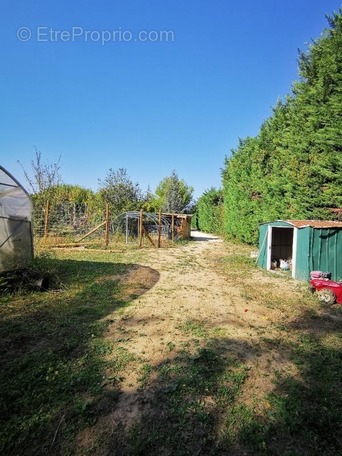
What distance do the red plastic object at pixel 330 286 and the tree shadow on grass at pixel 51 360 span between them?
408 centimetres

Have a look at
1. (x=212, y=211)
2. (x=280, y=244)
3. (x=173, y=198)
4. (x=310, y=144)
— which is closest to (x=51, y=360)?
(x=280, y=244)

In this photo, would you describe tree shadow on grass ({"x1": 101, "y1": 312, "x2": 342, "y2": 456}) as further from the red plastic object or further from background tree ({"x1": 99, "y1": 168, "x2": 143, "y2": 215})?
background tree ({"x1": 99, "y1": 168, "x2": 143, "y2": 215})

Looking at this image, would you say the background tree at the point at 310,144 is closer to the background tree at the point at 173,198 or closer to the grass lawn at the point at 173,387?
the grass lawn at the point at 173,387

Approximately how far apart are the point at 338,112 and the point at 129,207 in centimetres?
1416

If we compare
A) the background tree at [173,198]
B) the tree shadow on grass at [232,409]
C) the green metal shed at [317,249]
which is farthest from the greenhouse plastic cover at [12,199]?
the background tree at [173,198]

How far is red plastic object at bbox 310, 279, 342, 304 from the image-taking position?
6.12m

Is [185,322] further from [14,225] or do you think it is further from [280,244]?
[280,244]

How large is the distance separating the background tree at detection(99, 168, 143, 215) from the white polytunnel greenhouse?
41.4 feet

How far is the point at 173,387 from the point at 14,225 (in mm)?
5722

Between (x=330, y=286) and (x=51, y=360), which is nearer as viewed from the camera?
(x=51, y=360)

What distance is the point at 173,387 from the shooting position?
3037 mm

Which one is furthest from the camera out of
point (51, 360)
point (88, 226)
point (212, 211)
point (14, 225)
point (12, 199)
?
point (212, 211)

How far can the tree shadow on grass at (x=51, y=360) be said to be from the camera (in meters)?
2.47

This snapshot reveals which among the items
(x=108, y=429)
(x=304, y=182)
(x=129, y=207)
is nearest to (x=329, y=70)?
(x=304, y=182)
